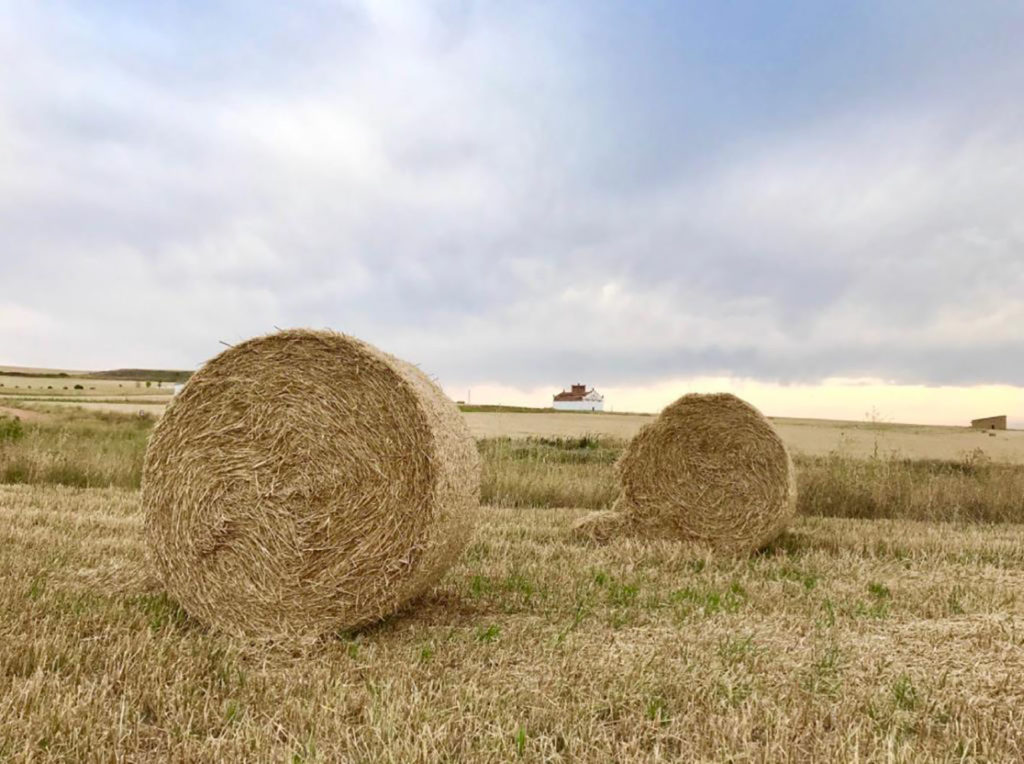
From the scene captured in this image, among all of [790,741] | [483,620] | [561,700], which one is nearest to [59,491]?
[483,620]

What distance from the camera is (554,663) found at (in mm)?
4043

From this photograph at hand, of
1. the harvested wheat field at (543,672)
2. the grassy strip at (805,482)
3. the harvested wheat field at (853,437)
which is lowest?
the harvested wheat field at (543,672)

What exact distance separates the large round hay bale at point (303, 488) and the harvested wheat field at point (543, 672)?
0.90 ft

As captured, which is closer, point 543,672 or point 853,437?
point 543,672

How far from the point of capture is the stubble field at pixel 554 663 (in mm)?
3186

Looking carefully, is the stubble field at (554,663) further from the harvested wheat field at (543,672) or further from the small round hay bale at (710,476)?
the small round hay bale at (710,476)

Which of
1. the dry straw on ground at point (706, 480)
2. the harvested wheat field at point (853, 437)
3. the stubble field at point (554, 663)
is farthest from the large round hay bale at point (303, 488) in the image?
the harvested wheat field at point (853, 437)

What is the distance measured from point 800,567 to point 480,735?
180 inches

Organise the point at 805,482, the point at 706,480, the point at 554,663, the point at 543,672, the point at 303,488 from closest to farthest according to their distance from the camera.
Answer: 1. the point at 543,672
2. the point at 554,663
3. the point at 303,488
4. the point at 706,480
5. the point at 805,482

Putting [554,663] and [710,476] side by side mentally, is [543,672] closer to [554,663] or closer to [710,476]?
[554,663]

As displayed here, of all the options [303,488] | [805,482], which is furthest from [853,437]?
[303,488]

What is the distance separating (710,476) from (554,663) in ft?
15.2

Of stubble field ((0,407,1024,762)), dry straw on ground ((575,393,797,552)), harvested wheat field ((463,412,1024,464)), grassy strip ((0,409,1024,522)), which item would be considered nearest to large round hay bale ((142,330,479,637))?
stubble field ((0,407,1024,762))

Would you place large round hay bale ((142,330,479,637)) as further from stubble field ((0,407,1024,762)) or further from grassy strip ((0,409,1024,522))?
grassy strip ((0,409,1024,522))
